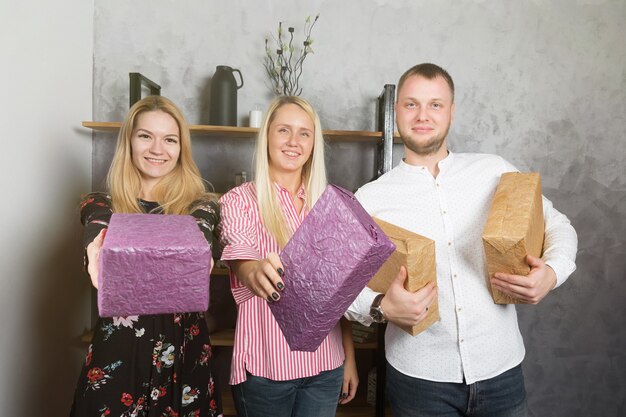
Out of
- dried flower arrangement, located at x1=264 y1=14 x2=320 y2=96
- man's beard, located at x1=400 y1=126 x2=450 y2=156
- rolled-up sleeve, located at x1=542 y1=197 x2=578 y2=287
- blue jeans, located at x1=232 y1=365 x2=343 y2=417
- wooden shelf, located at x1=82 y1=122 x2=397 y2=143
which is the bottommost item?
blue jeans, located at x1=232 y1=365 x2=343 y2=417

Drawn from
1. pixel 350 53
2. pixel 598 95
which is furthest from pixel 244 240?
pixel 598 95

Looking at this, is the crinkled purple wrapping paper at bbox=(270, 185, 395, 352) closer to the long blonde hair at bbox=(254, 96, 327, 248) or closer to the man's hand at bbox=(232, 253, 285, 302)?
the man's hand at bbox=(232, 253, 285, 302)

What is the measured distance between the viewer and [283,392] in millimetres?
1389

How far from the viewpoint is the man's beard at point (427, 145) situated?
1.44 metres

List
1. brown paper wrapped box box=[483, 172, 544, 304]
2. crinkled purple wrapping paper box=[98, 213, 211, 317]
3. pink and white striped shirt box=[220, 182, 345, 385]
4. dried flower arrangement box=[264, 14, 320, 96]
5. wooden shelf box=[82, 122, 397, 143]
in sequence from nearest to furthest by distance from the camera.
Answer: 1. crinkled purple wrapping paper box=[98, 213, 211, 317]
2. brown paper wrapped box box=[483, 172, 544, 304]
3. pink and white striped shirt box=[220, 182, 345, 385]
4. wooden shelf box=[82, 122, 397, 143]
5. dried flower arrangement box=[264, 14, 320, 96]

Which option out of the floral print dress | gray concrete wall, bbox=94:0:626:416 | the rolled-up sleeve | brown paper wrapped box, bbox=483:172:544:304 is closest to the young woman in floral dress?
the floral print dress

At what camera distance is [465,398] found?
1316mm

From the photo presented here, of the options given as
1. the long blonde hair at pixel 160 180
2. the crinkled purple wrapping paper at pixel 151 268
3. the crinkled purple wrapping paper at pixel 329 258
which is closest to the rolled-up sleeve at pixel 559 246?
the crinkled purple wrapping paper at pixel 329 258

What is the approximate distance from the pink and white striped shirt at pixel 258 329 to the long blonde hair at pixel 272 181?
0.03m

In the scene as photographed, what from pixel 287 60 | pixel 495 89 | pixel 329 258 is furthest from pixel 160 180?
pixel 495 89

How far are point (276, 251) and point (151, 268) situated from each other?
47cm

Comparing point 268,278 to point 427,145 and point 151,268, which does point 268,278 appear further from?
point 427,145

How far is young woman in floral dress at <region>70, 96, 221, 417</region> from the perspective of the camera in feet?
4.24

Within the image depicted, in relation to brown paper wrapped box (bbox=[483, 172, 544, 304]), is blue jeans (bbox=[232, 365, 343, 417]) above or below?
below
